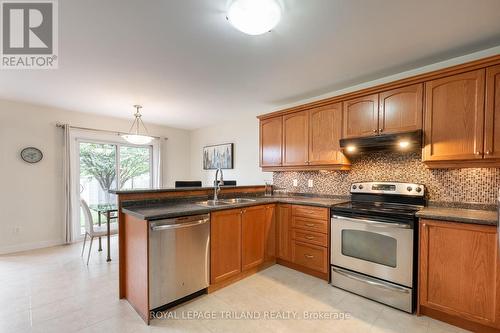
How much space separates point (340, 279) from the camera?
8.25ft

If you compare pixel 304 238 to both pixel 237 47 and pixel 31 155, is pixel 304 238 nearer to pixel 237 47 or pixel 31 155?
pixel 237 47

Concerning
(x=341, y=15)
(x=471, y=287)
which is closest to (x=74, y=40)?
(x=341, y=15)

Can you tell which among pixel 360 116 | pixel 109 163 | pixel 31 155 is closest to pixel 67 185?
pixel 31 155

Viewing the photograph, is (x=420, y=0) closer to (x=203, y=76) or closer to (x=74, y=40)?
(x=203, y=76)

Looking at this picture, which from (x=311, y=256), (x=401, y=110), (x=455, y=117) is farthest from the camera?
(x=311, y=256)

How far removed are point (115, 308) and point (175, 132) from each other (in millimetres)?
4393

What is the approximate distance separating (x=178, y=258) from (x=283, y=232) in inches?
57.7

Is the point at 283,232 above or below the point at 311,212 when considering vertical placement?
below

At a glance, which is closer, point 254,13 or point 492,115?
point 254,13

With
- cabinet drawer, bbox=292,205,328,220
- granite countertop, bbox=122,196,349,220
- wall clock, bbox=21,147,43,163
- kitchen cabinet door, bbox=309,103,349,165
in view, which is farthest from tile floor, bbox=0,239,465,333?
wall clock, bbox=21,147,43,163

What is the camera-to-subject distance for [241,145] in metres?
4.73

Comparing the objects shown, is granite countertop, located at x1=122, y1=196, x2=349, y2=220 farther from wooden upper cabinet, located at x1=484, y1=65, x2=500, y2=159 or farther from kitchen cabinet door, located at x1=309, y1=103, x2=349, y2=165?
wooden upper cabinet, located at x1=484, y1=65, x2=500, y2=159

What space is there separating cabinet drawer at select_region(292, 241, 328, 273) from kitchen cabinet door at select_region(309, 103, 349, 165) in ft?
3.55

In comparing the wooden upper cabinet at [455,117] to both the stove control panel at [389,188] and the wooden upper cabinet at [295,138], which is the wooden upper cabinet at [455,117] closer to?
the stove control panel at [389,188]
